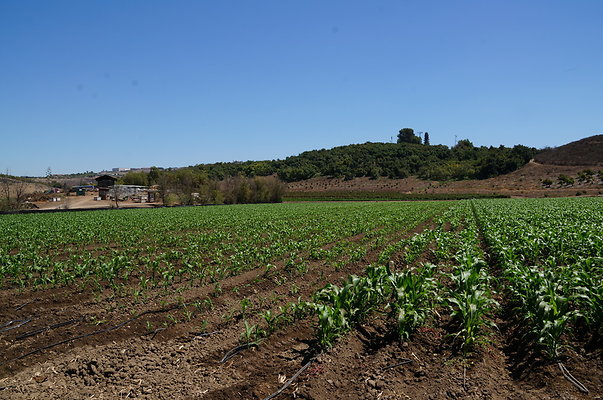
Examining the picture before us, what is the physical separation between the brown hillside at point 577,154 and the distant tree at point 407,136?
9136 cm

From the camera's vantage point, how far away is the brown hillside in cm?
7956

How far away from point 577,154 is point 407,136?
102 meters

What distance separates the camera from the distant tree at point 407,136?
7146 inches

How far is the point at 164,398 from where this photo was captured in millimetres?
4004

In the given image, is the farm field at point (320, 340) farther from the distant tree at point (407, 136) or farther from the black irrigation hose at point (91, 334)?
the distant tree at point (407, 136)

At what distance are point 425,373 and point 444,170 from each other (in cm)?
9775

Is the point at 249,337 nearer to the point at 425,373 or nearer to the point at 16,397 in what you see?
the point at 425,373

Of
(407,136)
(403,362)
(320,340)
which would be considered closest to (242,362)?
(320,340)

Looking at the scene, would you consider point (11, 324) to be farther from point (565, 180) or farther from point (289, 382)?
point (565, 180)

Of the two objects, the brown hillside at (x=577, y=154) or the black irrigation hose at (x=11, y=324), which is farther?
the brown hillside at (x=577, y=154)

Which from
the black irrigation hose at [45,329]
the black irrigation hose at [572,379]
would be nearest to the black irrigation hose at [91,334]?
the black irrigation hose at [45,329]

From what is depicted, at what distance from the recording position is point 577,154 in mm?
83438

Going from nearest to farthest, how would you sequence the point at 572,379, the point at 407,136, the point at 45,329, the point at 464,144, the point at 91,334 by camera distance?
the point at 572,379
the point at 91,334
the point at 45,329
the point at 464,144
the point at 407,136

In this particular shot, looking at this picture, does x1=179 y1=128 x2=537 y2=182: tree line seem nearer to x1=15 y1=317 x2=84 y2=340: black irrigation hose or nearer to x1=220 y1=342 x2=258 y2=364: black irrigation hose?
x1=15 y1=317 x2=84 y2=340: black irrigation hose
